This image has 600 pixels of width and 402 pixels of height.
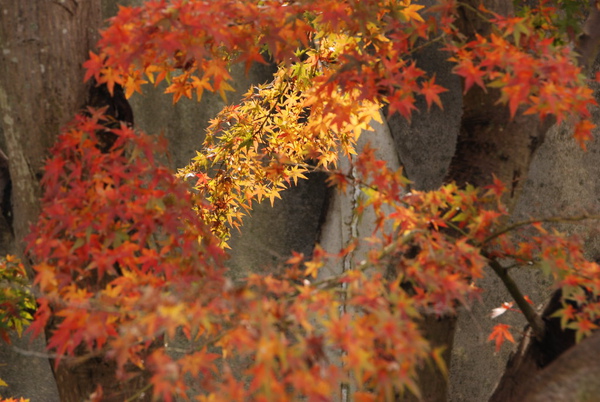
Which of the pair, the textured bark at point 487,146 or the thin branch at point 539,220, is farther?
the textured bark at point 487,146

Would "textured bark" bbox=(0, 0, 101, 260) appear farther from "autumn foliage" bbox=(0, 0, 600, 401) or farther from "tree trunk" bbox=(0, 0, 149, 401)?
"autumn foliage" bbox=(0, 0, 600, 401)

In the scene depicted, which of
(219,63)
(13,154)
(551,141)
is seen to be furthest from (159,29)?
(551,141)

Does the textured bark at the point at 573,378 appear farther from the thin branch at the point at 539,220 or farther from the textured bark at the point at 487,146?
the textured bark at the point at 487,146

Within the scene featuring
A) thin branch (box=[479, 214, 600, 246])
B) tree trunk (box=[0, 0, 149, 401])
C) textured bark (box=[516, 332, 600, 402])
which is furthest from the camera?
tree trunk (box=[0, 0, 149, 401])

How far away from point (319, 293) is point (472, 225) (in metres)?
0.67

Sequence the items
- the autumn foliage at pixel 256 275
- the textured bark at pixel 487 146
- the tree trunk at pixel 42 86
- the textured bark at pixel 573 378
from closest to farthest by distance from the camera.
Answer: the autumn foliage at pixel 256 275, the textured bark at pixel 573 378, the tree trunk at pixel 42 86, the textured bark at pixel 487 146

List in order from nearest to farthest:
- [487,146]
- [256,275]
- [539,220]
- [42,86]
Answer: [256,275] < [539,220] < [42,86] < [487,146]

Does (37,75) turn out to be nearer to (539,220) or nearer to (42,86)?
(42,86)

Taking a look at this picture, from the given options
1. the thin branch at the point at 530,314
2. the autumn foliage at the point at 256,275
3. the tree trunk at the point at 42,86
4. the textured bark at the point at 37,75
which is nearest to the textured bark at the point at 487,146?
the autumn foliage at the point at 256,275

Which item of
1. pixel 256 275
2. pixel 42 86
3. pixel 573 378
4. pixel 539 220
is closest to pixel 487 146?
pixel 539 220

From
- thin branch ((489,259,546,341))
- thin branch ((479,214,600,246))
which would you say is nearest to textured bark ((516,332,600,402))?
thin branch ((479,214,600,246))

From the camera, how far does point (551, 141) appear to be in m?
4.01

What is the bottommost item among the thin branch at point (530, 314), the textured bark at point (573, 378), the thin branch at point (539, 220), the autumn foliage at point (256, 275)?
the thin branch at point (530, 314)

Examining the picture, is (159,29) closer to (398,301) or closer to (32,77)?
(32,77)
